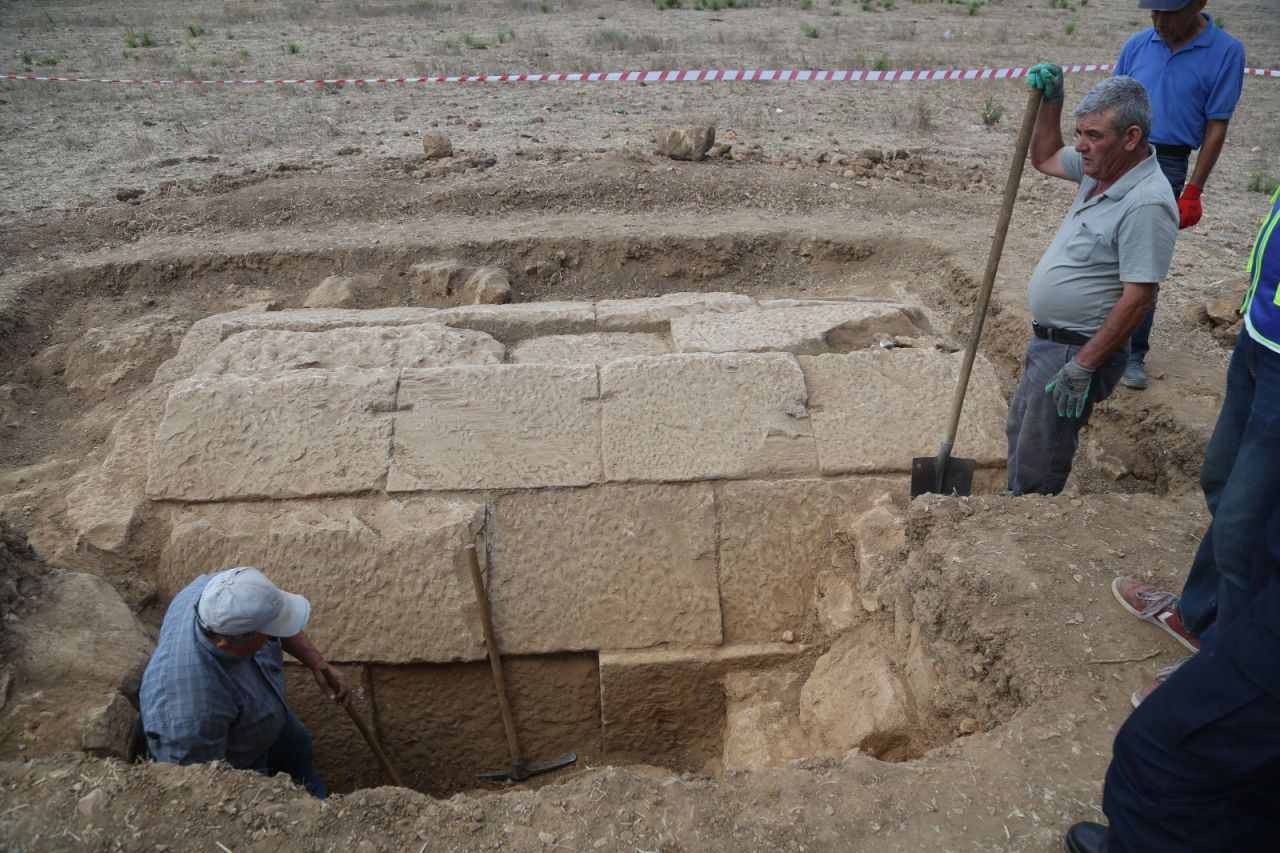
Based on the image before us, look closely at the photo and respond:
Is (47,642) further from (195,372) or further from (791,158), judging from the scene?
(791,158)

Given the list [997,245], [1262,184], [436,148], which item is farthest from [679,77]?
[997,245]

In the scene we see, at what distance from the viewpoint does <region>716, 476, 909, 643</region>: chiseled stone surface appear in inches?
149

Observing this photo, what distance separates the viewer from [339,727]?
3.81 m

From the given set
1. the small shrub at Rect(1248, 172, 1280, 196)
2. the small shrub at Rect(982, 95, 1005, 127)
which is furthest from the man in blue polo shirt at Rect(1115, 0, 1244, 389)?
the small shrub at Rect(982, 95, 1005, 127)

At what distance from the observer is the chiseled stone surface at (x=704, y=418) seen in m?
3.83

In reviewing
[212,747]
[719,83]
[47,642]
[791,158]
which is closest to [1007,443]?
[212,747]

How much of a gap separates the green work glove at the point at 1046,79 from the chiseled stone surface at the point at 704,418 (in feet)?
5.12

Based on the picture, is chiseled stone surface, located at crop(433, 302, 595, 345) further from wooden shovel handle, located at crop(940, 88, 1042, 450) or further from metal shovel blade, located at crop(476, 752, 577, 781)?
Answer: metal shovel blade, located at crop(476, 752, 577, 781)

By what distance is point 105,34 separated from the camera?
1623 cm

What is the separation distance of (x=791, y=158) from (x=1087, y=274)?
18.0 ft

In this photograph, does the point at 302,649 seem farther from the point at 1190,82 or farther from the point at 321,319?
the point at 1190,82

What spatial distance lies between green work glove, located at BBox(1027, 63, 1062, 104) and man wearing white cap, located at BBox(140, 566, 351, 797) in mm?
3389

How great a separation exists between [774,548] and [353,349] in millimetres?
2403

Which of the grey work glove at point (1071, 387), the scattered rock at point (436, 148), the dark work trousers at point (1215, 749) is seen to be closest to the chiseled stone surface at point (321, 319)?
the grey work glove at point (1071, 387)
